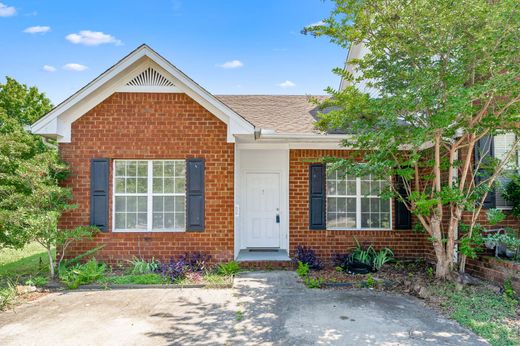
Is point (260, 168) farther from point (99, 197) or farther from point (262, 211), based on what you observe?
point (99, 197)

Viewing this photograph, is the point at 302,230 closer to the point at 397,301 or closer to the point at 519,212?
the point at 397,301

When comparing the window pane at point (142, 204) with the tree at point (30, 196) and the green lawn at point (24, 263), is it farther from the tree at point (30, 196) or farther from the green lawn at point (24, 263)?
the green lawn at point (24, 263)

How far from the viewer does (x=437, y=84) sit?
5977 millimetres

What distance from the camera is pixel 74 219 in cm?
772

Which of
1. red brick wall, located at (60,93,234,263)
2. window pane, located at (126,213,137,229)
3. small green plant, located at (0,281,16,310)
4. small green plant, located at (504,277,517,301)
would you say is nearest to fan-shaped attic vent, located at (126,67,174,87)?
red brick wall, located at (60,93,234,263)

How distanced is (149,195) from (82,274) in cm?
212

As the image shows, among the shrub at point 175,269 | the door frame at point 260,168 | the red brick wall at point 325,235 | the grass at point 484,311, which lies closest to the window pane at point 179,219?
the shrub at point 175,269

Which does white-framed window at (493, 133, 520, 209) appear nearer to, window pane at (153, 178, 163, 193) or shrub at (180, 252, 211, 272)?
shrub at (180, 252, 211, 272)

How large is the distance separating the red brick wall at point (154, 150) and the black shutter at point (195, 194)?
0.14 m

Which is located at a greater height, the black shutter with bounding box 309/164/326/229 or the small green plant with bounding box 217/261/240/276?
the black shutter with bounding box 309/164/326/229

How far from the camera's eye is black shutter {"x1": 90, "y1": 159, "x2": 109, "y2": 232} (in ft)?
25.2

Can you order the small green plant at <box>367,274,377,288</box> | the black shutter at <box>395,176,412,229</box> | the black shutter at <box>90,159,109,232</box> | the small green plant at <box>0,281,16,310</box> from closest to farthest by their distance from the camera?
the small green plant at <box>0,281,16,310</box> → the small green plant at <box>367,274,377,288</box> → the black shutter at <box>90,159,109,232</box> → the black shutter at <box>395,176,412,229</box>

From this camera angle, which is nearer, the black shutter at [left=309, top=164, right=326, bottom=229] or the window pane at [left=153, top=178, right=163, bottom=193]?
the window pane at [left=153, top=178, right=163, bottom=193]

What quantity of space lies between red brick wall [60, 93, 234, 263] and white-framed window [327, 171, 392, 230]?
275 cm
